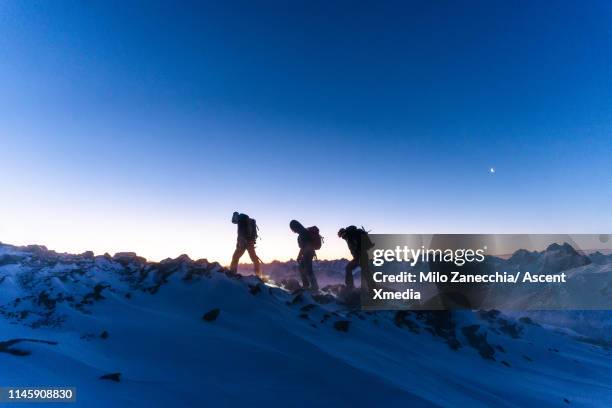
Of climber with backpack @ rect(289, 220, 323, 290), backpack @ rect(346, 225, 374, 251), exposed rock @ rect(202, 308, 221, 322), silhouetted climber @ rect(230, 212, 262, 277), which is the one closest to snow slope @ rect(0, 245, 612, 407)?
exposed rock @ rect(202, 308, 221, 322)

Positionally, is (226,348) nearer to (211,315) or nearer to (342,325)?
(211,315)

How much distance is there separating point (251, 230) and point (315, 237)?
2584 mm

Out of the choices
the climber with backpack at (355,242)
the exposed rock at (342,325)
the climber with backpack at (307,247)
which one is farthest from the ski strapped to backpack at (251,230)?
the exposed rock at (342,325)

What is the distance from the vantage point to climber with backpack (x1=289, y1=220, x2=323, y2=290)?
46.0 ft

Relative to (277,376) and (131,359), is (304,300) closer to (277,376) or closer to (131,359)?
(277,376)

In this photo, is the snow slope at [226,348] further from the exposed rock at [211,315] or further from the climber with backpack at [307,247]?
the climber with backpack at [307,247]

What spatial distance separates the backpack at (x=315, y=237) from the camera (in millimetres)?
14405

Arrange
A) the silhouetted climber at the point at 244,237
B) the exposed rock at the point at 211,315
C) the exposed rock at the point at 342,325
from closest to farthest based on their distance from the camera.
A: the exposed rock at the point at 211,315, the exposed rock at the point at 342,325, the silhouetted climber at the point at 244,237

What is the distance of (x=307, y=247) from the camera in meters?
14.2

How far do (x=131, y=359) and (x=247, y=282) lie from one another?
4.18 meters

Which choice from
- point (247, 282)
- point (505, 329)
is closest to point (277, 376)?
point (247, 282)

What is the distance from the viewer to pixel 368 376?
5816 mm

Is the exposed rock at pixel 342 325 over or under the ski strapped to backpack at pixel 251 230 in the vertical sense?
under

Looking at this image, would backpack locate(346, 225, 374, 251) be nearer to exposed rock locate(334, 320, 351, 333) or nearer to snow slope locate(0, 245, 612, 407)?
snow slope locate(0, 245, 612, 407)
